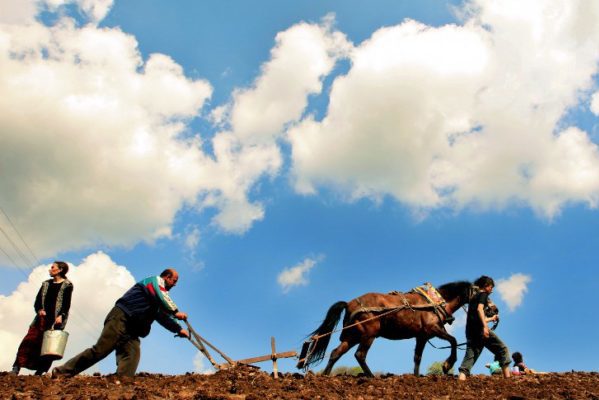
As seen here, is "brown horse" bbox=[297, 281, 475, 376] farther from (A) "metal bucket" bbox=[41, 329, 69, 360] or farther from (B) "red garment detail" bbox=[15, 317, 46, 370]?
(B) "red garment detail" bbox=[15, 317, 46, 370]

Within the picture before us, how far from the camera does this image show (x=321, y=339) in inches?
464

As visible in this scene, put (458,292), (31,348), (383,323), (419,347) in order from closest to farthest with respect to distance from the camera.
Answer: (31,348), (383,323), (419,347), (458,292)

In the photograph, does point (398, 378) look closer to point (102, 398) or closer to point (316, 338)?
point (316, 338)

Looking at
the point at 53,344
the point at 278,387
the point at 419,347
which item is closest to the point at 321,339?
the point at 419,347

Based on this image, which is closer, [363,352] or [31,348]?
[31,348]

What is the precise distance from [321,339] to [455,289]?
323 centimetres

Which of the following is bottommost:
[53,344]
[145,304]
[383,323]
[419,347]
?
[53,344]

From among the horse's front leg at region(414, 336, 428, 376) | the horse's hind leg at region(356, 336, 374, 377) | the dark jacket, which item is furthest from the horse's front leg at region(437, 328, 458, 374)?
the dark jacket

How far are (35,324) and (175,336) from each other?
7.05 feet

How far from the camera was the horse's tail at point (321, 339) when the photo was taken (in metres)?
11.5

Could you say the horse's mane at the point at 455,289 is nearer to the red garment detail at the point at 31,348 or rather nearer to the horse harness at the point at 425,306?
the horse harness at the point at 425,306

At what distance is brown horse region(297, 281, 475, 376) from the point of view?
37.2 ft

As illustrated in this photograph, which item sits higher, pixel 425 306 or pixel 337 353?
pixel 425 306

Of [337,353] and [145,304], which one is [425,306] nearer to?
[337,353]
